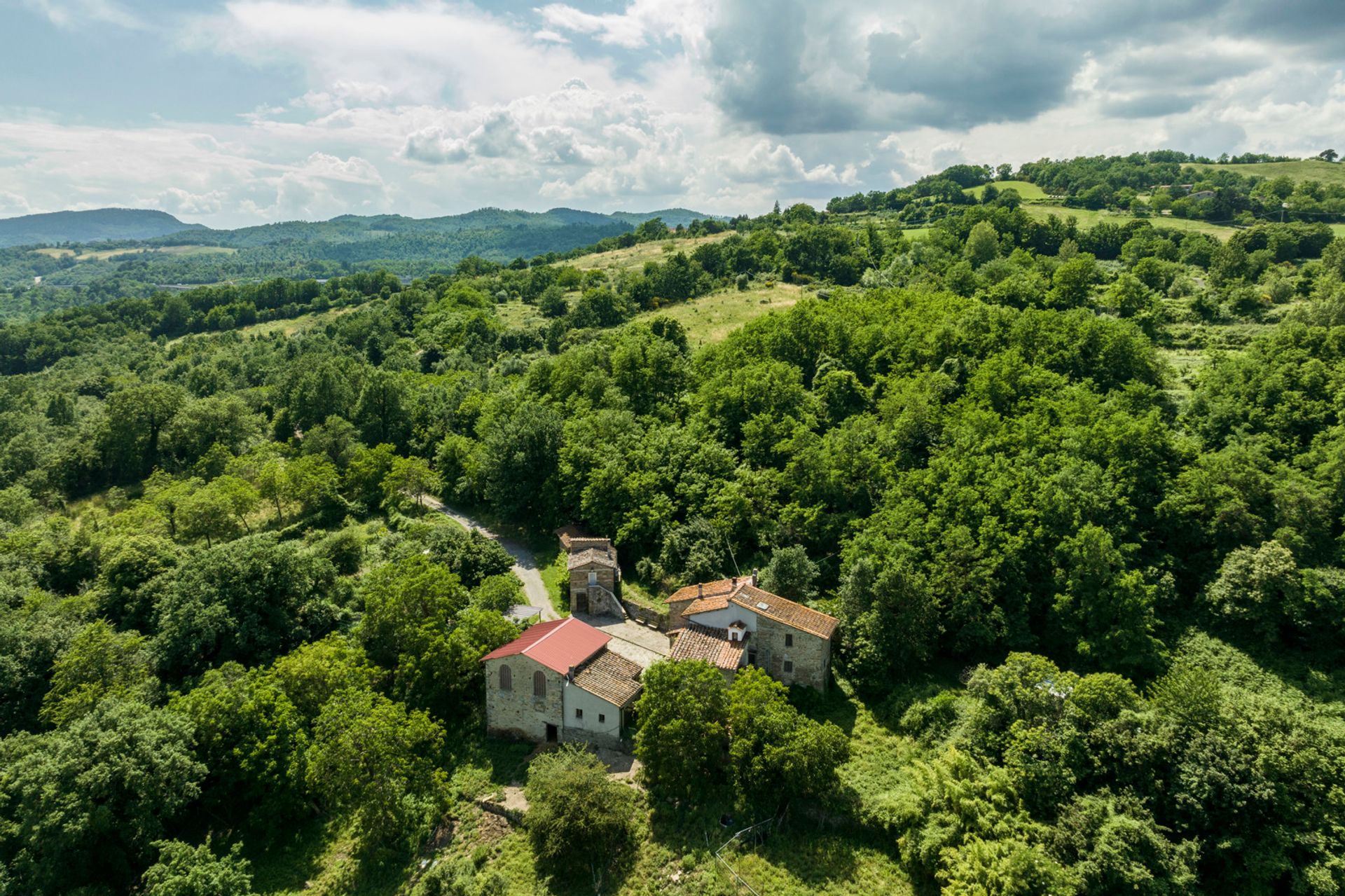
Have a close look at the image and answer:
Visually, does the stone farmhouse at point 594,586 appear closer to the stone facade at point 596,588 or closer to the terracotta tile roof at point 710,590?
the stone facade at point 596,588

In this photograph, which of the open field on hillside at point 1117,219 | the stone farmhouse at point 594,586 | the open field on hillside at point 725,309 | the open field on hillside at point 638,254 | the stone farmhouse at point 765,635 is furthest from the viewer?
the open field on hillside at point 638,254

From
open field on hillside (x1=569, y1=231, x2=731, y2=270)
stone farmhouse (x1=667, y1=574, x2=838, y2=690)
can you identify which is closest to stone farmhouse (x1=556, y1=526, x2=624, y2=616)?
stone farmhouse (x1=667, y1=574, x2=838, y2=690)

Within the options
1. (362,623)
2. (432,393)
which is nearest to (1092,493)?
(362,623)

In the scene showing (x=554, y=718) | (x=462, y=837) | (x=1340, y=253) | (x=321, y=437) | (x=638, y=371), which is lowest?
(x=462, y=837)

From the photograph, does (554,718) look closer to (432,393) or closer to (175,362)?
(432,393)

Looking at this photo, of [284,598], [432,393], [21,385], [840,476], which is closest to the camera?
[284,598]

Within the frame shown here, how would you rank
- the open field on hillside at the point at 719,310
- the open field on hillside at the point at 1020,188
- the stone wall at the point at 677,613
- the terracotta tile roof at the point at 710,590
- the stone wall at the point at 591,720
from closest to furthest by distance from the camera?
the stone wall at the point at 591,720, the terracotta tile roof at the point at 710,590, the stone wall at the point at 677,613, the open field on hillside at the point at 719,310, the open field on hillside at the point at 1020,188

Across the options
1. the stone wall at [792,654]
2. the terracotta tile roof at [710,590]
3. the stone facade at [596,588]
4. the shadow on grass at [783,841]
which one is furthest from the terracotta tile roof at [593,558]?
the shadow on grass at [783,841]
